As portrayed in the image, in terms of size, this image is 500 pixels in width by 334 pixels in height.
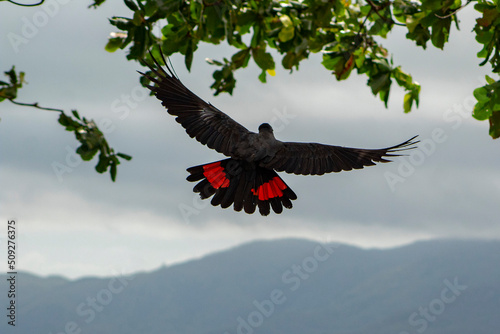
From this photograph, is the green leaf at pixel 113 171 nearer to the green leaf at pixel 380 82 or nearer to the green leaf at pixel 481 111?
the green leaf at pixel 380 82

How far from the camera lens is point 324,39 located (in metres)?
8.74

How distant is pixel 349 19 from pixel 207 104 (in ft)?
13.3

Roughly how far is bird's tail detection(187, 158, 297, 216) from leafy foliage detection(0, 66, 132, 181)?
147 centimetres

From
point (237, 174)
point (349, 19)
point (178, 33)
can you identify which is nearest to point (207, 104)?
point (237, 174)

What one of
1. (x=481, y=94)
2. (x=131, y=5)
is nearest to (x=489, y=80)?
(x=481, y=94)

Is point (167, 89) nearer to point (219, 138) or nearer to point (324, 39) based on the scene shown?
point (219, 138)

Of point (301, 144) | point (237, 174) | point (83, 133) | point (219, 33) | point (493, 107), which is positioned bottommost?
point (83, 133)

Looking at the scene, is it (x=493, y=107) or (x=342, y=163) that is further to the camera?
(x=493, y=107)

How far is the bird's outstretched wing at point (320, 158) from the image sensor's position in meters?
5.11

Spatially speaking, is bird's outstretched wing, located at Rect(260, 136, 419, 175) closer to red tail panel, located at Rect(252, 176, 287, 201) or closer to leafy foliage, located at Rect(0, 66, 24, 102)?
red tail panel, located at Rect(252, 176, 287, 201)

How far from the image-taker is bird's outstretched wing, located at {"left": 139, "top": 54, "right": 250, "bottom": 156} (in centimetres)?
512

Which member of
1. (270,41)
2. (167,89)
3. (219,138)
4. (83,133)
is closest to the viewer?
(219,138)

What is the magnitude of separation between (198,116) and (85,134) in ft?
5.19

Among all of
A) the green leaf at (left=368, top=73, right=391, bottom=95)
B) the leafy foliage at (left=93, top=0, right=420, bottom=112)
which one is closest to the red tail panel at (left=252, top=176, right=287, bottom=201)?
the leafy foliage at (left=93, top=0, right=420, bottom=112)
